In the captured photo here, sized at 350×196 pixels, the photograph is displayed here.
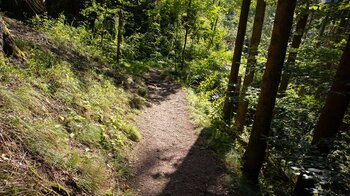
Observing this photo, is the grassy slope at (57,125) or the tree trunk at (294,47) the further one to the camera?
the tree trunk at (294,47)

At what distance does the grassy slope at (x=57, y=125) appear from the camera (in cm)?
321

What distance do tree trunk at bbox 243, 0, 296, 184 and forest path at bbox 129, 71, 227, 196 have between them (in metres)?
0.77

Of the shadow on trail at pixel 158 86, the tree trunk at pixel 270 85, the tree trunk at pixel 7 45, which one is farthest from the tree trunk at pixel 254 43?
the tree trunk at pixel 7 45

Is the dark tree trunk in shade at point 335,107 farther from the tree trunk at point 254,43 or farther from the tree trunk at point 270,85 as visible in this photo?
the tree trunk at point 254,43

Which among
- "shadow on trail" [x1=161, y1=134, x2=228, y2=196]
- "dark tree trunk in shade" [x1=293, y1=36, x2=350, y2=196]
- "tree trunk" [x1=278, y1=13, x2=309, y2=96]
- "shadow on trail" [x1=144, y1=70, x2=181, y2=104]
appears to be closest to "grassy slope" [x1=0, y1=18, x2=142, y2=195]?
"shadow on trail" [x1=161, y1=134, x2=228, y2=196]

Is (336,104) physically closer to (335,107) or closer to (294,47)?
(335,107)

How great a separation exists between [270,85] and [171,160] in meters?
2.79

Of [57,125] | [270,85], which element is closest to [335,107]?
[270,85]

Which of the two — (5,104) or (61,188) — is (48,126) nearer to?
(5,104)

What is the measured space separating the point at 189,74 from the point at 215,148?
27.2ft

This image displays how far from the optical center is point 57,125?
4410 mm

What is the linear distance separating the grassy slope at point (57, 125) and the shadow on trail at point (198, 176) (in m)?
1.09

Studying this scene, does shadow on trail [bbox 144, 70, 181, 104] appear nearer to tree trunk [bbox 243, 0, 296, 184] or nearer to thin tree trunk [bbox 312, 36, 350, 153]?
tree trunk [bbox 243, 0, 296, 184]

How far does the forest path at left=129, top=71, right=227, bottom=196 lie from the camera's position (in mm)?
5090
